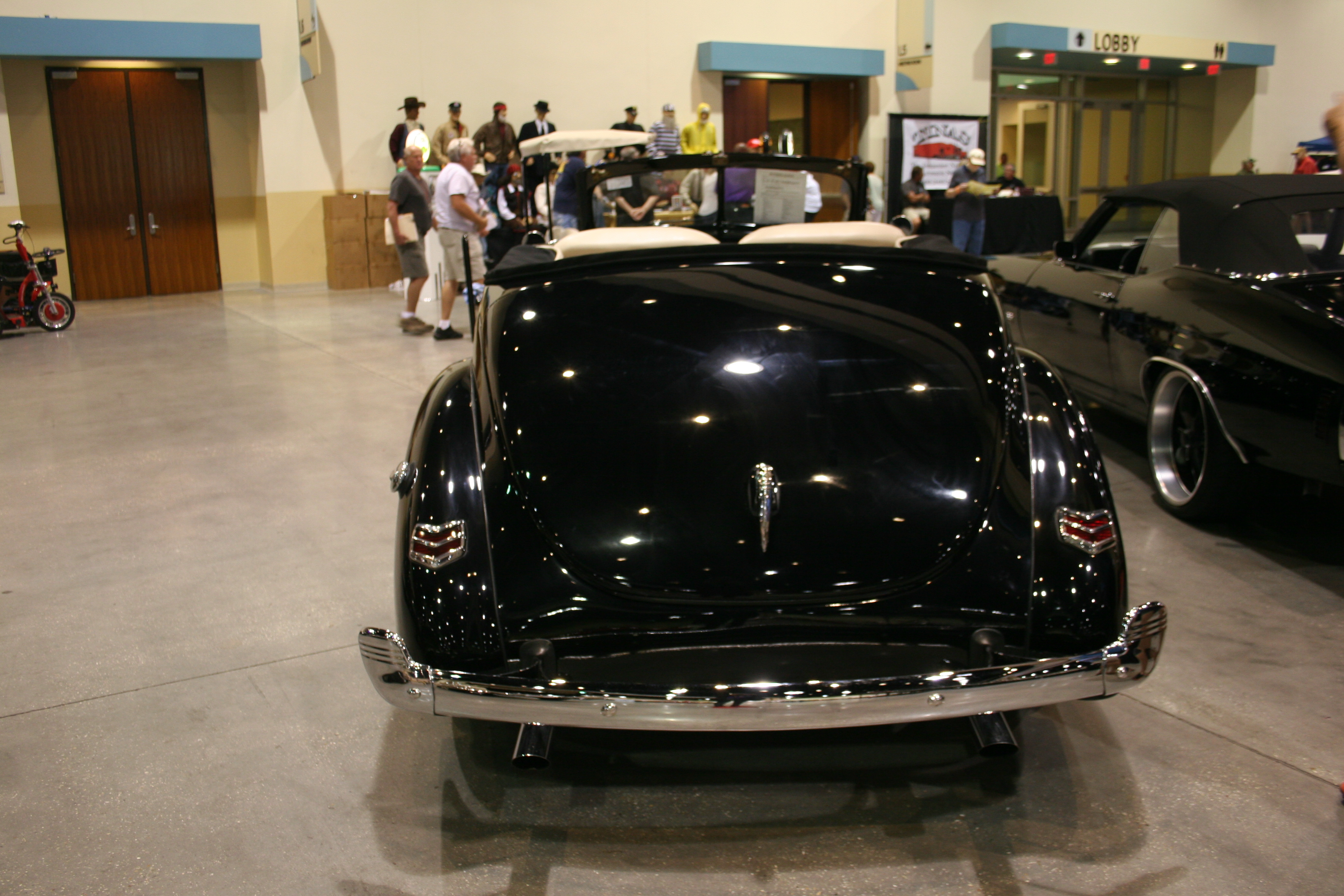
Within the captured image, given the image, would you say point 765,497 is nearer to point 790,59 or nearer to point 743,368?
point 743,368

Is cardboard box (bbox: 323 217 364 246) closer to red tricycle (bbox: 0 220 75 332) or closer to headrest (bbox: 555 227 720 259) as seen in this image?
red tricycle (bbox: 0 220 75 332)

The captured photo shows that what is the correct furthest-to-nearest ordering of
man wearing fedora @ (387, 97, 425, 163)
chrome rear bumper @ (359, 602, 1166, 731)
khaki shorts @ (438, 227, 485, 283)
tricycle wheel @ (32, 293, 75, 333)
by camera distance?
man wearing fedora @ (387, 97, 425, 163), tricycle wheel @ (32, 293, 75, 333), khaki shorts @ (438, 227, 485, 283), chrome rear bumper @ (359, 602, 1166, 731)

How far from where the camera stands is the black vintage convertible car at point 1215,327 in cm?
359

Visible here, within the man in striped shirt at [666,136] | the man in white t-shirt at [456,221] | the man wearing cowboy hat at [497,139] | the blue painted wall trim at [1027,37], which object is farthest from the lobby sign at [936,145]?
the man in white t-shirt at [456,221]

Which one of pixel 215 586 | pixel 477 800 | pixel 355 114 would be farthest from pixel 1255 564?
pixel 355 114

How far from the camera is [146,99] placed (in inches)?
561

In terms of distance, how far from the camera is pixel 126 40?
1324cm

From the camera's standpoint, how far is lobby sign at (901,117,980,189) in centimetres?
1812

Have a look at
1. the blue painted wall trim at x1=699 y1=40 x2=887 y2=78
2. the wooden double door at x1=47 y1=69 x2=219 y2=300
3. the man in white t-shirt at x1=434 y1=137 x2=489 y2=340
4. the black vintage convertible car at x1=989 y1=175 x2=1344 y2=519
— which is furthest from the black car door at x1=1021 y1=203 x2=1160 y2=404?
the wooden double door at x1=47 y1=69 x2=219 y2=300

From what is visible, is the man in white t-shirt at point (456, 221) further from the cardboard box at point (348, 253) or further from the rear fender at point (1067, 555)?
the rear fender at point (1067, 555)

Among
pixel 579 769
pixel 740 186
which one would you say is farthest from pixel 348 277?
pixel 579 769

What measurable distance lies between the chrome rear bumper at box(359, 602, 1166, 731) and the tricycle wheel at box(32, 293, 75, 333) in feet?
34.9

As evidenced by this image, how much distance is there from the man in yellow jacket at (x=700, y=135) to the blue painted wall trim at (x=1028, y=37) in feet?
19.9

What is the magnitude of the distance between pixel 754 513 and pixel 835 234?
Result: 201 cm
